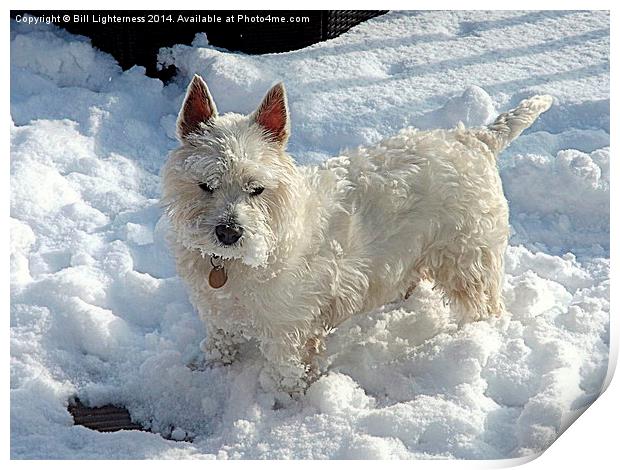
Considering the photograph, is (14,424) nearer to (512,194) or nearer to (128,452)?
(128,452)

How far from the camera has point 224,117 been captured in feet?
10.3

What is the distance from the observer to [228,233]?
2.95 metres

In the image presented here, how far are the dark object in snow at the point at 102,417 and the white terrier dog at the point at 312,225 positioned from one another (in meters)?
0.43

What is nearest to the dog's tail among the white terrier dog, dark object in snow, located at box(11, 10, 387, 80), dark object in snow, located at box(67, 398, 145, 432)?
the white terrier dog

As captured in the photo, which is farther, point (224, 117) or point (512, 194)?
point (512, 194)

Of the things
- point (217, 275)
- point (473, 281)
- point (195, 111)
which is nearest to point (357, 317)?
point (473, 281)

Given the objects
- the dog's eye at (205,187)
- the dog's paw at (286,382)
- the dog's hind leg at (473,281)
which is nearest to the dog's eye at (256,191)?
the dog's eye at (205,187)

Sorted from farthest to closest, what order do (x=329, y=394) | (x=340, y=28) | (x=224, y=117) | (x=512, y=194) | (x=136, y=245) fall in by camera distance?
(x=512, y=194)
(x=136, y=245)
(x=340, y=28)
(x=329, y=394)
(x=224, y=117)

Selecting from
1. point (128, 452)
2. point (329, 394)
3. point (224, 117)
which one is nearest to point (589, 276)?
point (329, 394)

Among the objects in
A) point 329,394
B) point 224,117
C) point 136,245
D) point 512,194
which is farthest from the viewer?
point 512,194

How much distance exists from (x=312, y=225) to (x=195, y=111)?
0.62 meters
